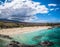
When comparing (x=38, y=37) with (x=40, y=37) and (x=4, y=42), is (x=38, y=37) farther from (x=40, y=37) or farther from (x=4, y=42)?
(x=4, y=42)

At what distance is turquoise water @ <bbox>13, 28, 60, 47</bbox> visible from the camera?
182 cm

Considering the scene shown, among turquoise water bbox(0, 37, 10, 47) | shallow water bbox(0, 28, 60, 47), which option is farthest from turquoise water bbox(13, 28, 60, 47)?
turquoise water bbox(0, 37, 10, 47)

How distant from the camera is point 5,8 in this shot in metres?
1.88

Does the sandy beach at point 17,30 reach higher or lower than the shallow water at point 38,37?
higher

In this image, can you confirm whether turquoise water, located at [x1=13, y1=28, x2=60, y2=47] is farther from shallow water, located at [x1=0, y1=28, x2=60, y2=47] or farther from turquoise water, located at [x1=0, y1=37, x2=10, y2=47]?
turquoise water, located at [x1=0, y1=37, x2=10, y2=47]

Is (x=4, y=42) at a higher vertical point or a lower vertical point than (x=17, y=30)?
lower

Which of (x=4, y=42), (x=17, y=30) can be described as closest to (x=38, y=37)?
(x=17, y=30)

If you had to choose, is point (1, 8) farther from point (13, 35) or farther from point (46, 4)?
point (46, 4)

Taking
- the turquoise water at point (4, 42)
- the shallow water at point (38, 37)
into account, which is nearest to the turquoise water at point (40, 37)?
the shallow water at point (38, 37)

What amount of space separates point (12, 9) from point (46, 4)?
45 centimetres

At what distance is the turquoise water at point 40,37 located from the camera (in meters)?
1.82

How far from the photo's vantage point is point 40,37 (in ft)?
6.03

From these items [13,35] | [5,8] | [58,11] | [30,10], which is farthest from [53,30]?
[5,8]

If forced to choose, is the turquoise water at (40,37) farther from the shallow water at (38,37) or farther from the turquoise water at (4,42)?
the turquoise water at (4,42)
